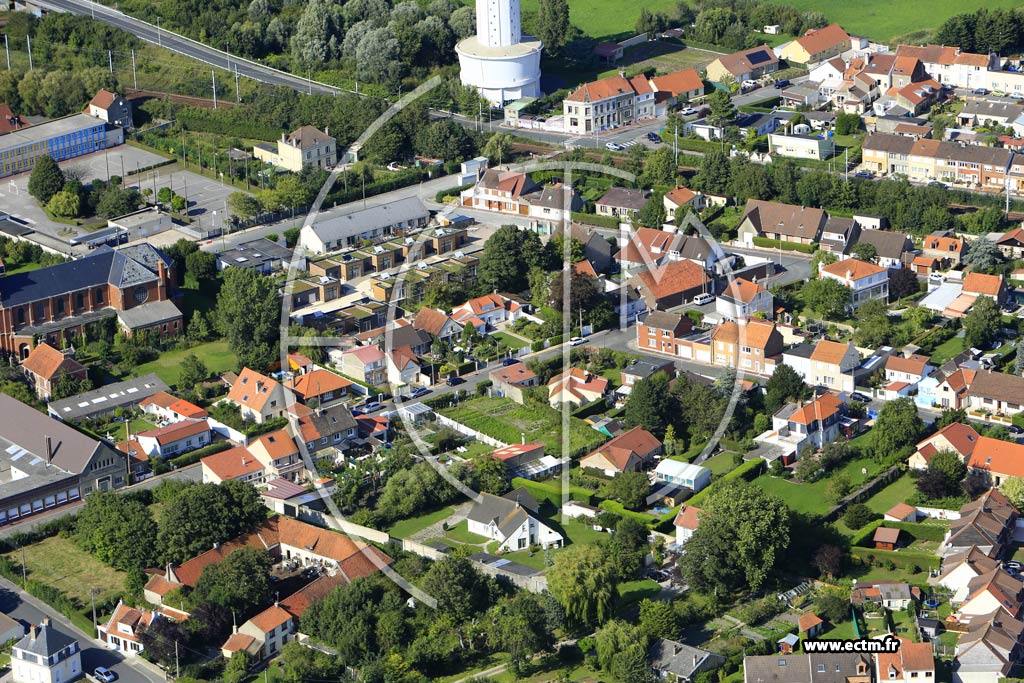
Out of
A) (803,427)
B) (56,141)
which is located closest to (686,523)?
(803,427)

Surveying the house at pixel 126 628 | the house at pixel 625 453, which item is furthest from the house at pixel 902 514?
the house at pixel 126 628

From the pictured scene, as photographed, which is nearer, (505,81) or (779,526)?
(779,526)

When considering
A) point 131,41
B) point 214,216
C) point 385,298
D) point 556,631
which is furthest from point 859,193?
point 131,41

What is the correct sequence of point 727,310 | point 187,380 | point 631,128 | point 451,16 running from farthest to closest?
point 451,16 → point 631,128 → point 727,310 → point 187,380

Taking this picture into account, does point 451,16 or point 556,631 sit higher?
point 451,16

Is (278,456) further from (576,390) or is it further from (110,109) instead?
(110,109)

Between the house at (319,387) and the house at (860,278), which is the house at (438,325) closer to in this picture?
the house at (319,387)

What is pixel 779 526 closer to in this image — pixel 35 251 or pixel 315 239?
pixel 315 239
